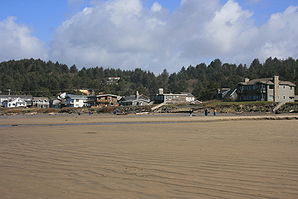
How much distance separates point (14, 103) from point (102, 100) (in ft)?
132

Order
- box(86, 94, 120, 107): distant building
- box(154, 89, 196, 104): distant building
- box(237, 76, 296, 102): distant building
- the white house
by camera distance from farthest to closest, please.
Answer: the white house → box(86, 94, 120, 107): distant building → box(154, 89, 196, 104): distant building → box(237, 76, 296, 102): distant building

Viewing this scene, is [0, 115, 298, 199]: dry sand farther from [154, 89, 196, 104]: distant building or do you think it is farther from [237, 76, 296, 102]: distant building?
[154, 89, 196, 104]: distant building

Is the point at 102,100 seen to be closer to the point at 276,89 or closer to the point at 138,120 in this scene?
the point at 276,89

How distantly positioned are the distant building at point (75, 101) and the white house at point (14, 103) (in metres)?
23.0

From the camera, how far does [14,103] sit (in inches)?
4845

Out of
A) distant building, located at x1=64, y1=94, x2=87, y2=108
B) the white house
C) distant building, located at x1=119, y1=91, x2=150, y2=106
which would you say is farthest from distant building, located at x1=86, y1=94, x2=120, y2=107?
the white house

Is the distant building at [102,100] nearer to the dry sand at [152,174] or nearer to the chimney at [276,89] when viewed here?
the chimney at [276,89]

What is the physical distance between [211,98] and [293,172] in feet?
302

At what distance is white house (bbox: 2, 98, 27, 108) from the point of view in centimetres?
12262

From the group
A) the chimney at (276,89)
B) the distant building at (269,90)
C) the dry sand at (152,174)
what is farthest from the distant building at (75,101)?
the dry sand at (152,174)

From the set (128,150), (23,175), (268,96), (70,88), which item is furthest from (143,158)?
(70,88)

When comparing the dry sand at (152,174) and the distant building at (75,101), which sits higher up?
the distant building at (75,101)

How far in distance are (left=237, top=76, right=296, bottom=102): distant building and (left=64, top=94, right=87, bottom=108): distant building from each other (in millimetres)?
57231

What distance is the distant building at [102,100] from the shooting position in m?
106
